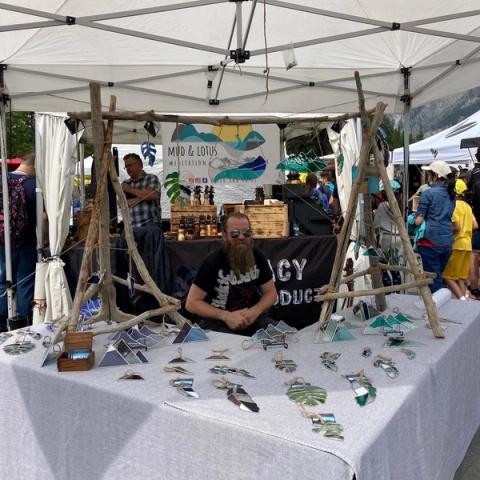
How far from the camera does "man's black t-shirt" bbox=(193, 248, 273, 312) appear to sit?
9.87 feet

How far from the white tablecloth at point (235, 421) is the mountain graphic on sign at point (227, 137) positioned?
297 centimetres

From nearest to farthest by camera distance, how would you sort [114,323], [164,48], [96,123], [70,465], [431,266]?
[70,465] → [96,123] → [114,323] → [164,48] → [431,266]

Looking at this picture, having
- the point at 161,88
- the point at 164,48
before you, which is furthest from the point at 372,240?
the point at 161,88

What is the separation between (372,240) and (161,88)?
3.07 meters

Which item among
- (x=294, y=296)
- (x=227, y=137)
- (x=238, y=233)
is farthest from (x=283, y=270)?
(x=238, y=233)

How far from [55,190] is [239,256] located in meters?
2.36

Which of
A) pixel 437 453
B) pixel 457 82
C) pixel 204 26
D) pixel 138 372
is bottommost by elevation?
pixel 437 453

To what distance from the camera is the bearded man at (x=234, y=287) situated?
9.50 feet

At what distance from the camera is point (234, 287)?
10.1ft

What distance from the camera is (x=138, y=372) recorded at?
1915 mm

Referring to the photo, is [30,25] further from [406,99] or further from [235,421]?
[406,99]

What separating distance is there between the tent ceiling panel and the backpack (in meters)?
0.77

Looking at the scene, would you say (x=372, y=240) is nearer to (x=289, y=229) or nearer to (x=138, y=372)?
(x=138, y=372)

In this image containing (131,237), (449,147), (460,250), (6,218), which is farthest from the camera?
(449,147)
